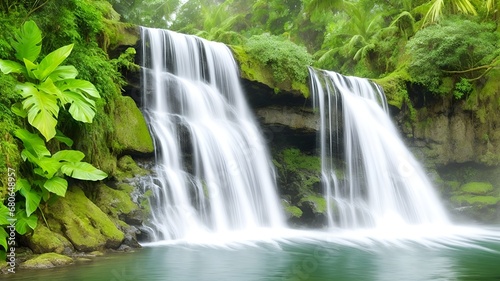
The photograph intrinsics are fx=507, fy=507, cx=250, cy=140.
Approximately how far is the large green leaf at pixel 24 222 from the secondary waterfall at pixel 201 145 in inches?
120

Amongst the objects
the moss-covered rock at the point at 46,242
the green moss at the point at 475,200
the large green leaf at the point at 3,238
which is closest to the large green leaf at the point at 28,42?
the moss-covered rock at the point at 46,242

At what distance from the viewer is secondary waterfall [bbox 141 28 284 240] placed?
11.1 metres

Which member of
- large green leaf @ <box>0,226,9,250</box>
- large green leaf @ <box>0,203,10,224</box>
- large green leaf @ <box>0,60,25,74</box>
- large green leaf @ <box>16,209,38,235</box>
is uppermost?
large green leaf @ <box>0,60,25,74</box>

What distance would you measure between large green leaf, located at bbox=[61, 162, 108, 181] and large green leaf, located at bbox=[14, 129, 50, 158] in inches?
14.4

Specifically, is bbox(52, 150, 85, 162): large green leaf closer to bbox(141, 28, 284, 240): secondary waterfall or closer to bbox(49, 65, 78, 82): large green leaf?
bbox(49, 65, 78, 82): large green leaf

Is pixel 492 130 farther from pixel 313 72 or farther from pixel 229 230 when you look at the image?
pixel 229 230

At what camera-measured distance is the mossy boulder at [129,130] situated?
35.7 ft

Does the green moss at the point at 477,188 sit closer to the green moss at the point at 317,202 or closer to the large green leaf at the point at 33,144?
the green moss at the point at 317,202

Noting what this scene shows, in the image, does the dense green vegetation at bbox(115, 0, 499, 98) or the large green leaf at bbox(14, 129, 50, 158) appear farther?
the dense green vegetation at bbox(115, 0, 499, 98)

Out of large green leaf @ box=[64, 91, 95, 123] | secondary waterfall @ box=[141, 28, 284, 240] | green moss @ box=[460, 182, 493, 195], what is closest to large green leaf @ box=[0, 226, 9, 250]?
large green leaf @ box=[64, 91, 95, 123]

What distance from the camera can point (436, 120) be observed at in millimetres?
18156

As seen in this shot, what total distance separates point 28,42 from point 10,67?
0.62 m

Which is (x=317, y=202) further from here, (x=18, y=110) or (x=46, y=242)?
(x=18, y=110)

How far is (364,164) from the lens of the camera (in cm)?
1548
